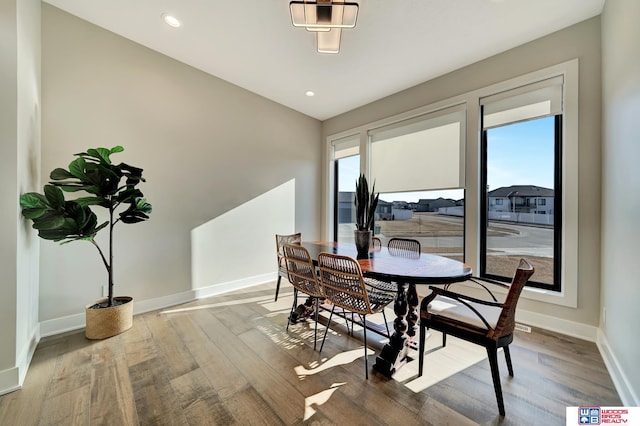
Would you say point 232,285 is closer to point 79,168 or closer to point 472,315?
point 79,168

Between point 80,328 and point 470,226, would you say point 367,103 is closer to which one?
point 470,226

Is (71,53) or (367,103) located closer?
(71,53)

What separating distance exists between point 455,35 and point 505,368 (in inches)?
125

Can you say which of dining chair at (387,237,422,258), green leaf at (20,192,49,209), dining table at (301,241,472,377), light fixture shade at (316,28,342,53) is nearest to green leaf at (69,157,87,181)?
green leaf at (20,192,49,209)

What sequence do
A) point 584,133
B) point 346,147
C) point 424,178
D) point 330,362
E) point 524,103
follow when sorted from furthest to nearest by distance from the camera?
point 346,147 → point 424,178 → point 524,103 → point 584,133 → point 330,362

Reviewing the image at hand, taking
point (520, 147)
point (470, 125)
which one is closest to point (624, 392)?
point (520, 147)

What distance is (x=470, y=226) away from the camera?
3051 mm

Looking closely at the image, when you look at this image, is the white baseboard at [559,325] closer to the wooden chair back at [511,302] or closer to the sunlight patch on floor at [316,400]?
the wooden chair back at [511,302]

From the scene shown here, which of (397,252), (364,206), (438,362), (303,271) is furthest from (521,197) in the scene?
(303,271)

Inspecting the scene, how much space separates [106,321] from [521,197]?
456 cm

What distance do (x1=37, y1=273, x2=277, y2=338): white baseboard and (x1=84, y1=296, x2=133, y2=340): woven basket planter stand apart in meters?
0.25

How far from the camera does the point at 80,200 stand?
6.97ft

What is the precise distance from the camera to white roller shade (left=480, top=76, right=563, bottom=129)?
8.33 feet

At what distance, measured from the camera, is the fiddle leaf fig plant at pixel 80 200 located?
6.21ft
